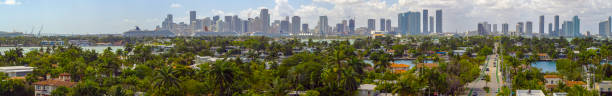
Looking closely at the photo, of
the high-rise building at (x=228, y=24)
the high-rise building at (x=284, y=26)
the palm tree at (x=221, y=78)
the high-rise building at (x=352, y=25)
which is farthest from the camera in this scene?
the high-rise building at (x=284, y=26)

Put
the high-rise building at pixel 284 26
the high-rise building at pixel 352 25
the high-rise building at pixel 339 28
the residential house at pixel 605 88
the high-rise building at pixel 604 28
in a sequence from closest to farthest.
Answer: the residential house at pixel 605 88 < the high-rise building at pixel 604 28 < the high-rise building at pixel 352 25 < the high-rise building at pixel 339 28 < the high-rise building at pixel 284 26

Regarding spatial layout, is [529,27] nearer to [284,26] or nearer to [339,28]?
[339,28]

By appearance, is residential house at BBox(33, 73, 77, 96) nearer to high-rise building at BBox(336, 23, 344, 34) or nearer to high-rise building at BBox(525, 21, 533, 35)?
high-rise building at BBox(336, 23, 344, 34)

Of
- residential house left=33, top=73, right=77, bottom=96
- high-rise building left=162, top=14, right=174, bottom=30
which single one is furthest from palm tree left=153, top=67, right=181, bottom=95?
high-rise building left=162, top=14, right=174, bottom=30

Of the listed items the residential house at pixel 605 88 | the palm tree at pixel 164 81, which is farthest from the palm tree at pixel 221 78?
the residential house at pixel 605 88

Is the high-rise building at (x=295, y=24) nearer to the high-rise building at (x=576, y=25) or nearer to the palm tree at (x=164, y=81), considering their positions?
the high-rise building at (x=576, y=25)

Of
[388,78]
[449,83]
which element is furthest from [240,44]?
[449,83]

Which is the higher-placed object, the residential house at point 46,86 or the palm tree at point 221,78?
the palm tree at point 221,78

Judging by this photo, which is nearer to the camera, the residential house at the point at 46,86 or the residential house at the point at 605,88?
the residential house at the point at 605,88

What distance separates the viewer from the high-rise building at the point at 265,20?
17800 centimetres

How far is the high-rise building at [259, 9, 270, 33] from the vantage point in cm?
17800

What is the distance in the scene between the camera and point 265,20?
17975 cm

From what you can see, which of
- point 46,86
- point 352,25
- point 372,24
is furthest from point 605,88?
point 372,24

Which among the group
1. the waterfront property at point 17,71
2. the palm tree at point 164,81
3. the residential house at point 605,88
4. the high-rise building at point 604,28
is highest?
the high-rise building at point 604,28
